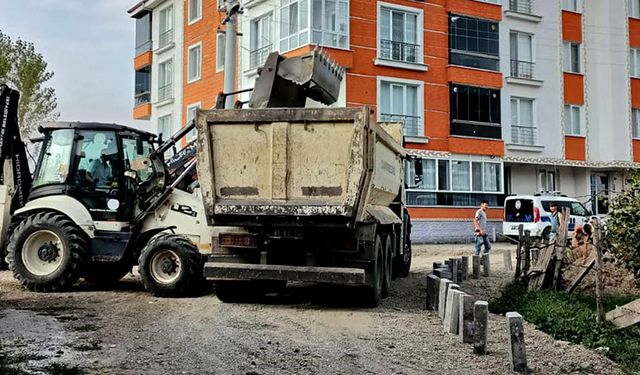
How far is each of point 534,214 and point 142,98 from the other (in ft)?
78.2

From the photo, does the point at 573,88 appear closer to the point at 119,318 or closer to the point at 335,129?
the point at 335,129

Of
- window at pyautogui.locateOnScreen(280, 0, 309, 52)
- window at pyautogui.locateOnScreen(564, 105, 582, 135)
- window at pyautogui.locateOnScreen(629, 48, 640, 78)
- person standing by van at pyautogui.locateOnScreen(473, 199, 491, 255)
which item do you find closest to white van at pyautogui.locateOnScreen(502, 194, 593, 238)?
window at pyautogui.locateOnScreen(564, 105, 582, 135)

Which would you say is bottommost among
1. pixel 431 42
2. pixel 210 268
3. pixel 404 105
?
pixel 210 268

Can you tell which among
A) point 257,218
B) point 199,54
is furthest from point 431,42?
point 257,218

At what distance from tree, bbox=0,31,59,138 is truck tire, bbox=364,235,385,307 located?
79.6ft

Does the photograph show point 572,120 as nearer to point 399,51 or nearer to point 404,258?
point 399,51

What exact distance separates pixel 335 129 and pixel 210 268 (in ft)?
9.35

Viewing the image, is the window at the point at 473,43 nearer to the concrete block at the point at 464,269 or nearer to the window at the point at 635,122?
the window at the point at 635,122

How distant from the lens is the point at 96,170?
12.1 meters

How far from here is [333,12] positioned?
85.6 feet

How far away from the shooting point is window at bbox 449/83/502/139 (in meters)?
29.0

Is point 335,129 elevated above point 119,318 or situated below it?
above

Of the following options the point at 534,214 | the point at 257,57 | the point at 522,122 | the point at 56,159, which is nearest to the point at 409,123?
the point at 534,214

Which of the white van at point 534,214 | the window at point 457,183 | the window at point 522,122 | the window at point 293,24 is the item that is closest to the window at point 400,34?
the window at point 293,24
